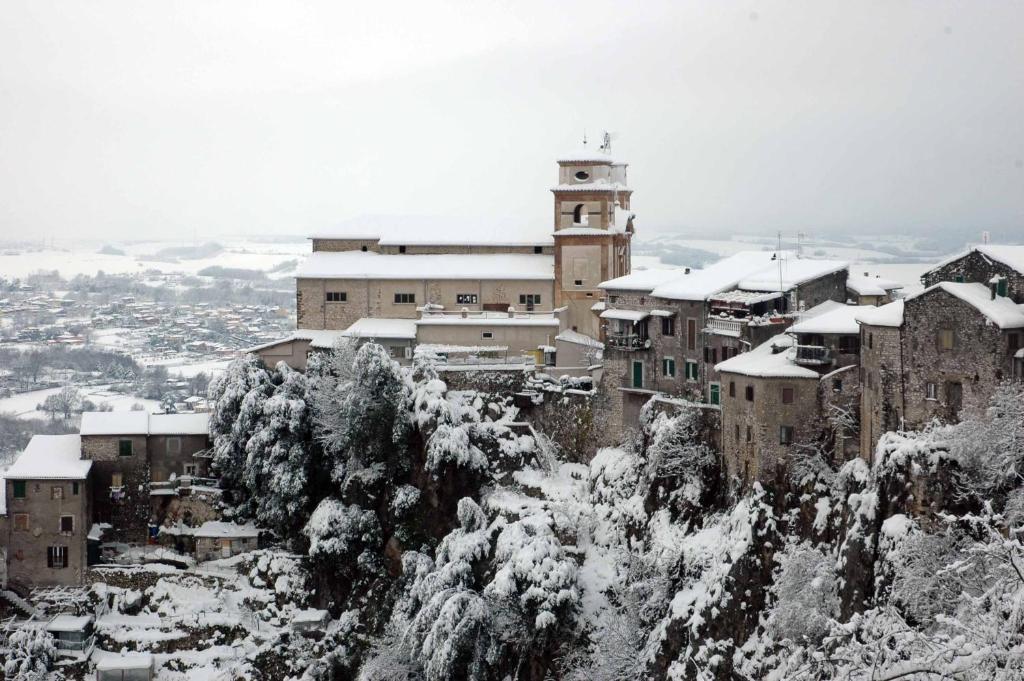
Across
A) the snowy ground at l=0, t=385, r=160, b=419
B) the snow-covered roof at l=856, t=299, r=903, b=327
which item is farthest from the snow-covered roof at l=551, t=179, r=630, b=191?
the snowy ground at l=0, t=385, r=160, b=419

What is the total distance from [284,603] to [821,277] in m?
27.6

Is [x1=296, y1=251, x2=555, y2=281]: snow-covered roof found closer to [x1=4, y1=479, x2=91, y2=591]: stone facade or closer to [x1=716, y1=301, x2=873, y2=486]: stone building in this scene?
[x1=4, y1=479, x2=91, y2=591]: stone facade

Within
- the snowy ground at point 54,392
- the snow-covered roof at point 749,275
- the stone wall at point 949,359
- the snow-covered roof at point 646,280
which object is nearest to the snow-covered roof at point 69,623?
the snow-covered roof at point 646,280

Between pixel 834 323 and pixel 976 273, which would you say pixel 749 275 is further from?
pixel 976 273

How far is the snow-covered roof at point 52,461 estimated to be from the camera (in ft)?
207

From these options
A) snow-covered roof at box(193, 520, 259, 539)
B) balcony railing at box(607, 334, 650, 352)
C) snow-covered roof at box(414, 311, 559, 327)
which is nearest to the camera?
balcony railing at box(607, 334, 650, 352)

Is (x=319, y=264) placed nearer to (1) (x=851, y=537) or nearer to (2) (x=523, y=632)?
(2) (x=523, y=632)

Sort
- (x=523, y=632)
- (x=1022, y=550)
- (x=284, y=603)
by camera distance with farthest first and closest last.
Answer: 1. (x=284, y=603)
2. (x=523, y=632)
3. (x=1022, y=550)

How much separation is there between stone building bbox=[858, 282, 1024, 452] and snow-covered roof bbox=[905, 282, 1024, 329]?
0.10ft

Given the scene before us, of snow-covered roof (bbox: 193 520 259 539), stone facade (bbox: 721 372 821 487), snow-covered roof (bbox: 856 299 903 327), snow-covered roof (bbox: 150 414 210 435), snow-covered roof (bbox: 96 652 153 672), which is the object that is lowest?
snow-covered roof (bbox: 96 652 153 672)

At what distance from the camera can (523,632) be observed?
5303 cm

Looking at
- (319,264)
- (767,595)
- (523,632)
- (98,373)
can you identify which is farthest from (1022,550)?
(98,373)

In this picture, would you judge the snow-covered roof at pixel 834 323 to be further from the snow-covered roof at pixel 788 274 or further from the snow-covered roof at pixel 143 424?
the snow-covered roof at pixel 143 424

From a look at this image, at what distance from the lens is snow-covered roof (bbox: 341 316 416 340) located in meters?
69.4
